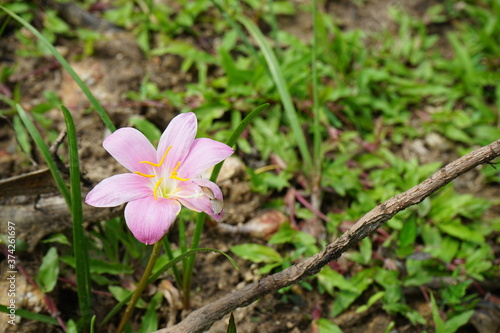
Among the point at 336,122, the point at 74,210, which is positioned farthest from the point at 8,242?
the point at 336,122

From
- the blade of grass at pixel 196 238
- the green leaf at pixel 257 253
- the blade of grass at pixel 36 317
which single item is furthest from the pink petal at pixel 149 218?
the green leaf at pixel 257 253

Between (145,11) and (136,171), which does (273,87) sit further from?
(136,171)

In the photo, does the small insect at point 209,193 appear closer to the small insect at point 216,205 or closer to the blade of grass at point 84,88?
the small insect at point 216,205

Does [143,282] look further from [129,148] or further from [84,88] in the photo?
[84,88]

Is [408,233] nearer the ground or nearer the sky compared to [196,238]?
nearer the ground

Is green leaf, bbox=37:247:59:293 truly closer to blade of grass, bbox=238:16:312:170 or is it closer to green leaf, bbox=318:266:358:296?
green leaf, bbox=318:266:358:296

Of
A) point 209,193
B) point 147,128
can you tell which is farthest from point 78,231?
point 147,128
